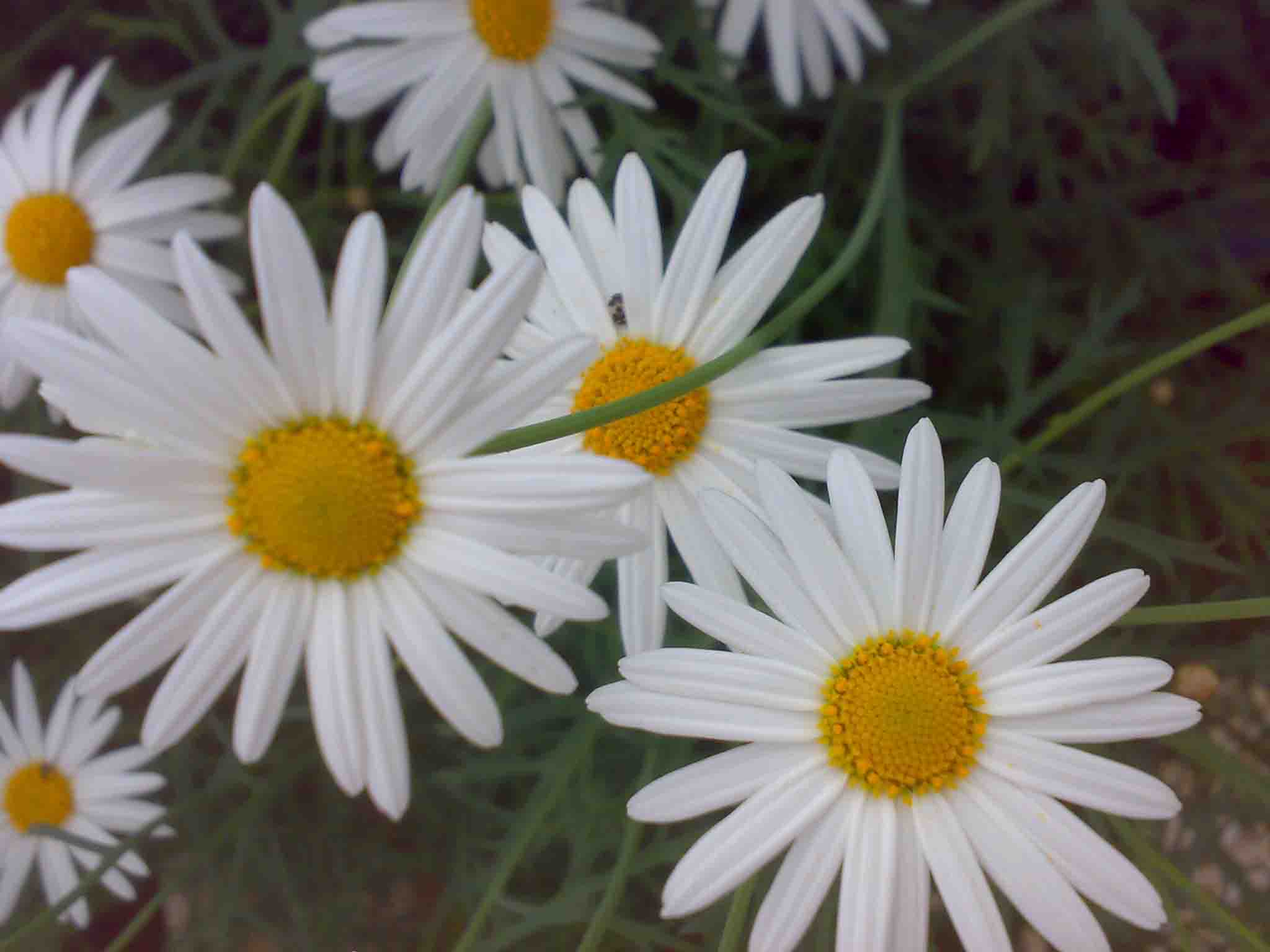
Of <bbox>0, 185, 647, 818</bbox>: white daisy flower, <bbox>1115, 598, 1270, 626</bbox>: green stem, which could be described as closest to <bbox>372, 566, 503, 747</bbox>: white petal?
<bbox>0, 185, 647, 818</bbox>: white daisy flower

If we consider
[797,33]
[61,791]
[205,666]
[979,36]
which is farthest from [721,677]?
[61,791]

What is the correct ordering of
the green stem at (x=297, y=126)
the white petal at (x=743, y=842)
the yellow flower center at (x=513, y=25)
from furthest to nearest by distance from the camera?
the green stem at (x=297, y=126) < the yellow flower center at (x=513, y=25) < the white petal at (x=743, y=842)

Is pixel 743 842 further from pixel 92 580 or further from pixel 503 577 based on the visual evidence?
pixel 92 580

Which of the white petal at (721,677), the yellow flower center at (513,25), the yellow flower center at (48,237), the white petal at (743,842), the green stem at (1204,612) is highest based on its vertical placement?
the yellow flower center at (513,25)

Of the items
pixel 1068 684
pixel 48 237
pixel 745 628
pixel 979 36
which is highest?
pixel 48 237

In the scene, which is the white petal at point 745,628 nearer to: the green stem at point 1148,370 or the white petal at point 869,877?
the white petal at point 869,877

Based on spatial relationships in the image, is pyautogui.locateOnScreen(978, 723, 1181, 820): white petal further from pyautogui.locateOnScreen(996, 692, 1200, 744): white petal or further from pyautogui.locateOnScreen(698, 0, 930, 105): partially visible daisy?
pyautogui.locateOnScreen(698, 0, 930, 105): partially visible daisy

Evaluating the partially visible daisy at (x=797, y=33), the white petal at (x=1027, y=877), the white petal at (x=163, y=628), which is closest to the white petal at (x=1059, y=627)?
the white petal at (x=1027, y=877)

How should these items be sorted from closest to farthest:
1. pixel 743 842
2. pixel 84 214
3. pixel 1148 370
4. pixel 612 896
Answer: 1. pixel 743 842
2. pixel 612 896
3. pixel 1148 370
4. pixel 84 214
